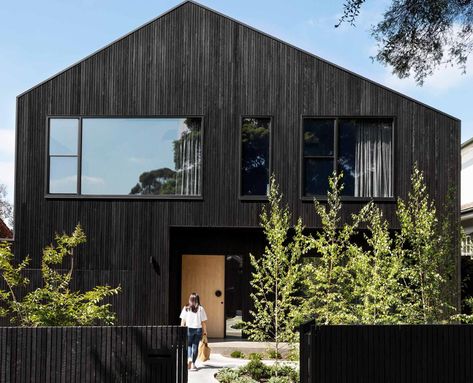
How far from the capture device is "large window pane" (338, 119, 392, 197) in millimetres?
17922

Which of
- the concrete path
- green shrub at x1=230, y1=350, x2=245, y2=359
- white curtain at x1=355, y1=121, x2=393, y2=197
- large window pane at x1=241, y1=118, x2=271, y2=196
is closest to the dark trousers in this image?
the concrete path

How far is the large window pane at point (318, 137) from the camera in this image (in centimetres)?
1794

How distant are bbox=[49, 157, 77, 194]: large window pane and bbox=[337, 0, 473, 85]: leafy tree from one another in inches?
358

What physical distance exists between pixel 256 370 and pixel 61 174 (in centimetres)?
771

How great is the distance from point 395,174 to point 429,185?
0.91m

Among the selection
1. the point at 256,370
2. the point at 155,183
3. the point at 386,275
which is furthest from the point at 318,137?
the point at 256,370

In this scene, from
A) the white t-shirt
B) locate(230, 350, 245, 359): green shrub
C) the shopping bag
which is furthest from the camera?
locate(230, 350, 245, 359): green shrub

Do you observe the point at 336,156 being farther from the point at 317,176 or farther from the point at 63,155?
the point at 63,155

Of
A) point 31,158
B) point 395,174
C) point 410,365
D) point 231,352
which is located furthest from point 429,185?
point 31,158

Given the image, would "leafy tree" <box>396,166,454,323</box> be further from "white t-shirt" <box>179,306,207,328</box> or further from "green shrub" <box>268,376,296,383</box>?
"white t-shirt" <box>179,306,207,328</box>

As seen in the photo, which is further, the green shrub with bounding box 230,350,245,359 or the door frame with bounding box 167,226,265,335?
the door frame with bounding box 167,226,265,335

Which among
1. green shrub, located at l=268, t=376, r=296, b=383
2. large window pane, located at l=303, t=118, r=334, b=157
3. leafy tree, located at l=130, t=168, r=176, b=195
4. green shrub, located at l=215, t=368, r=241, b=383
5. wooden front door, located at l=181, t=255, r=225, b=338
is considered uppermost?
large window pane, located at l=303, t=118, r=334, b=157

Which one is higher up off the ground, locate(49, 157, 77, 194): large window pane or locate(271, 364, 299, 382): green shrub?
locate(49, 157, 77, 194): large window pane

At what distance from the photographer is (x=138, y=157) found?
1816 cm
